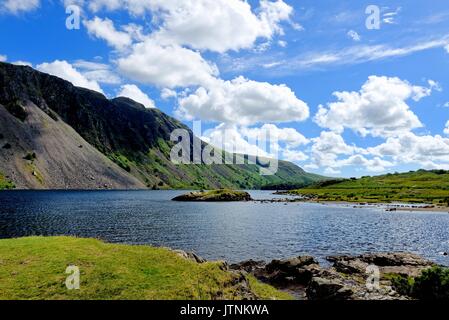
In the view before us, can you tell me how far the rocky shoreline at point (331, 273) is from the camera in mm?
35469

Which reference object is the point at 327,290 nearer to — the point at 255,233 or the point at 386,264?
the point at 386,264

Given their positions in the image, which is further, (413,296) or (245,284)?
(413,296)

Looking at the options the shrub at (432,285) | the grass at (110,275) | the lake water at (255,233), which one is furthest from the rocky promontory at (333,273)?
the grass at (110,275)

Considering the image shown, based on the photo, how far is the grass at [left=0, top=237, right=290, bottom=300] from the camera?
23.8m

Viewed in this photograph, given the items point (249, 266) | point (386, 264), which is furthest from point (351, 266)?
point (249, 266)

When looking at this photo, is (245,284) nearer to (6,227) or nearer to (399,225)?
(6,227)

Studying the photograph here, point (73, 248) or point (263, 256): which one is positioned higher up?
point (73, 248)

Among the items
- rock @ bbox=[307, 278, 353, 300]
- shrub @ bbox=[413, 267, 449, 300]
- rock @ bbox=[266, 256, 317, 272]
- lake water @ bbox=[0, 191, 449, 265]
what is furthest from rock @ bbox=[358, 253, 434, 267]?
shrub @ bbox=[413, 267, 449, 300]

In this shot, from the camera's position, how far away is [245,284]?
28.4 m

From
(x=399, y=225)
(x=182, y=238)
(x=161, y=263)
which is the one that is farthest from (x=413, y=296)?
(x=399, y=225)

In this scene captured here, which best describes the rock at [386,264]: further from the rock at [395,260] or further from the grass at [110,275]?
the grass at [110,275]

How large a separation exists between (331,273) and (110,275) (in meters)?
27.7

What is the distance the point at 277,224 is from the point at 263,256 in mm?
46384

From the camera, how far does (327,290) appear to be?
3412cm
